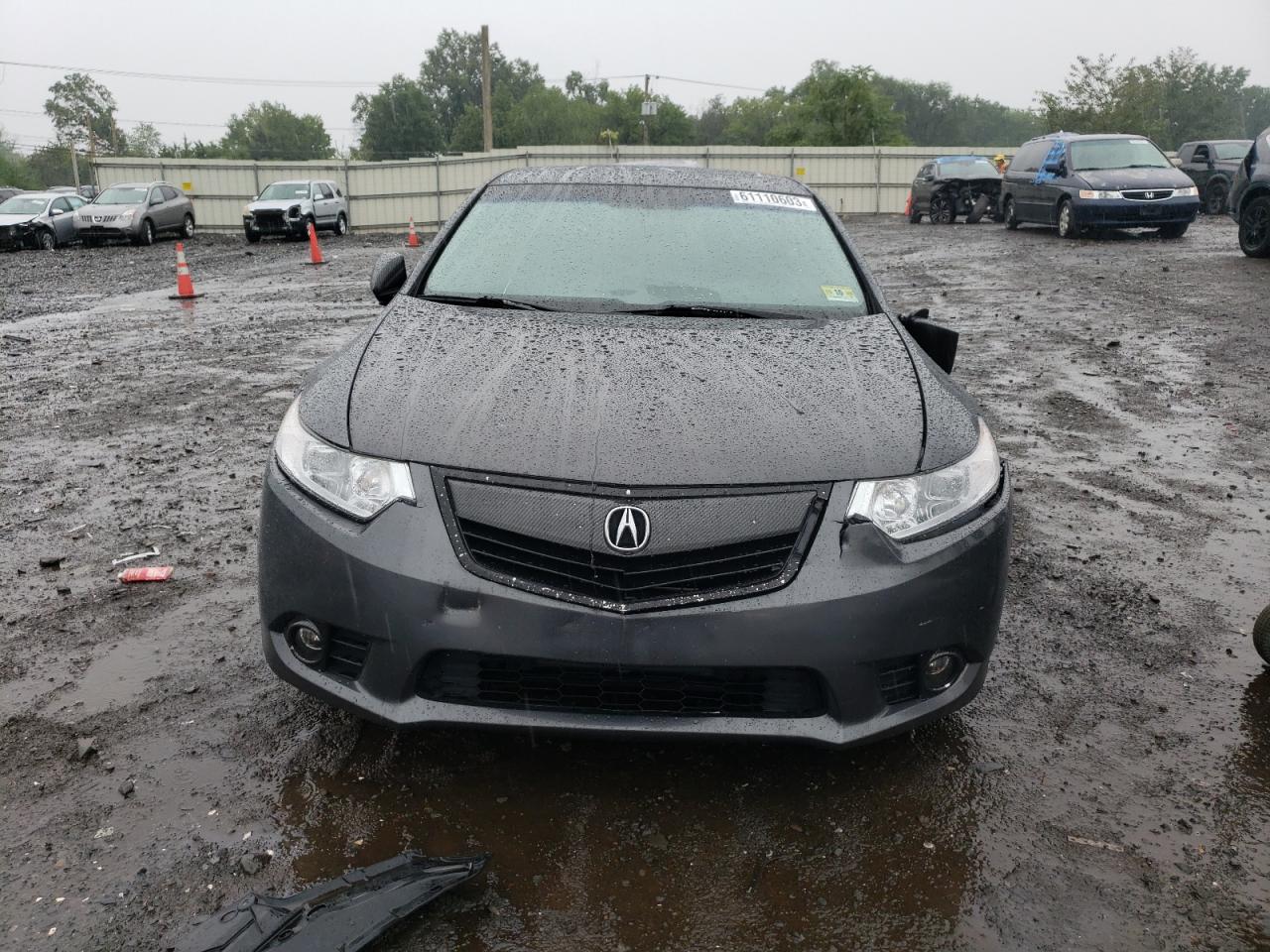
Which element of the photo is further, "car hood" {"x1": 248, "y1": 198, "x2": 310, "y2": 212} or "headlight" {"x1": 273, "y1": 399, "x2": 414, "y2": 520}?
"car hood" {"x1": 248, "y1": 198, "x2": 310, "y2": 212}

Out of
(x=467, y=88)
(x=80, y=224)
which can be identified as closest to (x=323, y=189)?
(x=80, y=224)

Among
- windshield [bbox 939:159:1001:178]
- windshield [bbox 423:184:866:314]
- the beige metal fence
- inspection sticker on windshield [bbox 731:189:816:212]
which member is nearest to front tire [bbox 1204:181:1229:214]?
windshield [bbox 939:159:1001:178]

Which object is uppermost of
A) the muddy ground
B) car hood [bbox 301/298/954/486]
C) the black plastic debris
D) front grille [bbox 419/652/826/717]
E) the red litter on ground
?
car hood [bbox 301/298/954/486]

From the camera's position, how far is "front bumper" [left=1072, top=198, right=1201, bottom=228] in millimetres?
17141

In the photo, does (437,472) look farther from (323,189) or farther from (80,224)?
(323,189)

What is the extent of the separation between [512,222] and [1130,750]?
2729mm

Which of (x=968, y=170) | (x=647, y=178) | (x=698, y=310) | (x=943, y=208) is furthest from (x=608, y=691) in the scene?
(x=943, y=208)

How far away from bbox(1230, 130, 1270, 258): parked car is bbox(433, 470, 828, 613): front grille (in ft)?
44.4

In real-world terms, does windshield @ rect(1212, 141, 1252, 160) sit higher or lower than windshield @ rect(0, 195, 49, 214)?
higher

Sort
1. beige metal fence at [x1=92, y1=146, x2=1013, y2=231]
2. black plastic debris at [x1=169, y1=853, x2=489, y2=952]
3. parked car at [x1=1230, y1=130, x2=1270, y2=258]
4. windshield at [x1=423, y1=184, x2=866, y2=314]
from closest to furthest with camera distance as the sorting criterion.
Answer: black plastic debris at [x1=169, y1=853, x2=489, y2=952], windshield at [x1=423, y1=184, x2=866, y2=314], parked car at [x1=1230, y1=130, x2=1270, y2=258], beige metal fence at [x1=92, y1=146, x2=1013, y2=231]

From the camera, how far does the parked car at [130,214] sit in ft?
77.4

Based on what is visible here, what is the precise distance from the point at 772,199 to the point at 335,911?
3.11 meters

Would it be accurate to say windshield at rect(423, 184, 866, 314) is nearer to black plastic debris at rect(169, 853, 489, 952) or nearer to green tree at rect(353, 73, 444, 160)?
black plastic debris at rect(169, 853, 489, 952)

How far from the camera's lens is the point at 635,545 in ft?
7.62
